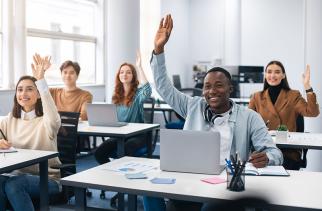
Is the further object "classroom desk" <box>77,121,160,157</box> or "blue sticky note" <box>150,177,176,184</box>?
"classroom desk" <box>77,121,160,157</box>

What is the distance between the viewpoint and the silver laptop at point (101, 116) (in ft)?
12.7

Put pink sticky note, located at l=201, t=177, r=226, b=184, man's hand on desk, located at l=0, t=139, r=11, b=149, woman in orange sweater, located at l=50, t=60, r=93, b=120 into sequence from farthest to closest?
woman in orange sweater, located at l=50, t=60, r=93, b=120 → man's hand on desk, located at l=0, t=139, r=11, b=149 → pink sticky note, located at l=201, t=177, r=226, b=184

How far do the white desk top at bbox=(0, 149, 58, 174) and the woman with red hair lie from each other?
1.52 metres

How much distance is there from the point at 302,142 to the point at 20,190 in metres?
2.00

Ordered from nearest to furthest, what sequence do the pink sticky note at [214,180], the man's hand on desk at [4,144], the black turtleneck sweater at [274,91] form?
1. the pink sticky note at [214,180]
2. the man's hand on desk at [4,144]
3. the black turtleneck sweater at [274,91]

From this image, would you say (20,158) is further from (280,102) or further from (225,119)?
(280,102)

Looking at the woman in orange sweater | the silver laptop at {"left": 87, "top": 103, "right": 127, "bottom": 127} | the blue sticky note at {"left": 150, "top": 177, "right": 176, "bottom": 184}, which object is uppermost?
the woman in orange sweater

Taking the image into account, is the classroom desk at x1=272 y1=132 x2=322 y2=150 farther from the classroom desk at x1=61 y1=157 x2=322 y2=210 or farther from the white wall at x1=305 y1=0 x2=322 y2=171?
the white wall at x1=305 y1=0 x2=322 y2=171

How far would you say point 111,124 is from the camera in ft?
12.8

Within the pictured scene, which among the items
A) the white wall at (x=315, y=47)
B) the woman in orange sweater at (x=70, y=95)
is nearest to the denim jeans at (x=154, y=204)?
the woman in orange sweater at (x=70, y=95)

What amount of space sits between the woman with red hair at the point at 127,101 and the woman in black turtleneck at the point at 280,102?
1.16 metres

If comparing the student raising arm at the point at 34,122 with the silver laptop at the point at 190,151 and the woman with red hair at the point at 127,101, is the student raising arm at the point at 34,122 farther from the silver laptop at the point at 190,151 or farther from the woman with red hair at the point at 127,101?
the woman with red hair at the point at 127,101

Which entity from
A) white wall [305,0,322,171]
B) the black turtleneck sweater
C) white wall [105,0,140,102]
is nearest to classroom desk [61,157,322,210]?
the black turtleneck sweater

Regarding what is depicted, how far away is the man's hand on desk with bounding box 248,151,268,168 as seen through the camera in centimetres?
217
